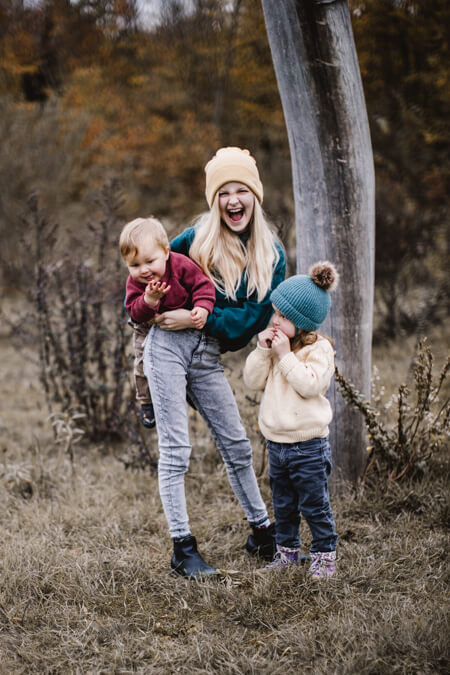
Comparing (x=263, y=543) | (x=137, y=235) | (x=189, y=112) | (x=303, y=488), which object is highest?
(x=189, y=112)

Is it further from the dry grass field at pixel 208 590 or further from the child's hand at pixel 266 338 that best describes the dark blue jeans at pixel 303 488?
the child's hand at pixel 266 338

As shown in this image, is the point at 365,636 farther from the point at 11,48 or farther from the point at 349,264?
the point at 11,48

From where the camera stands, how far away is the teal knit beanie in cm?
244

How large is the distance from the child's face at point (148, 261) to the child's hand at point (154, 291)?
0.06m

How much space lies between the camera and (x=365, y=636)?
85.8 inches

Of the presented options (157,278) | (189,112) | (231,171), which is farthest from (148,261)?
(189,112)

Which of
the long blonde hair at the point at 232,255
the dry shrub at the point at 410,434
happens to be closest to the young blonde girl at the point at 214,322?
the long blonde hair at the point at 232,255

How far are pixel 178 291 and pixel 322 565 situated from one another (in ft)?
4.50

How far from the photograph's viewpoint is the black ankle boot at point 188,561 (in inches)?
106

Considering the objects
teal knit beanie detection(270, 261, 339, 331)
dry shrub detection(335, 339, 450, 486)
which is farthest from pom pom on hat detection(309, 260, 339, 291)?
dry shrub detection(335, 339, 450, 486)

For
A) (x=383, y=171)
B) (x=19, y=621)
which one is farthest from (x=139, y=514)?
(x=383, y=171)

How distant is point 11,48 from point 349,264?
9309 millimetres

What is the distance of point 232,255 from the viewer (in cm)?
269

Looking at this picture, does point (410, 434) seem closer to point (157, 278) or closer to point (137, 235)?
point (157, 278)
